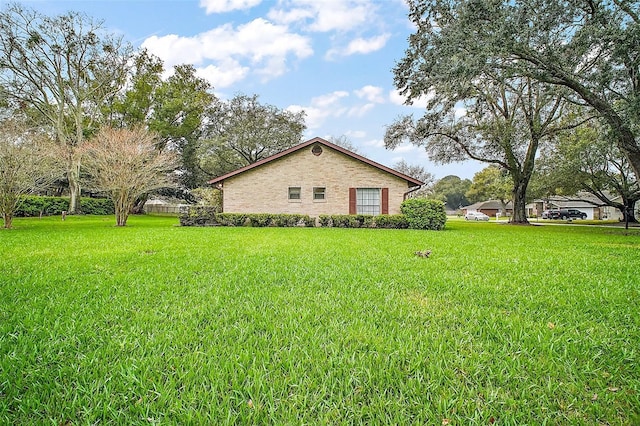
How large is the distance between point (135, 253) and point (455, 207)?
3460 inches

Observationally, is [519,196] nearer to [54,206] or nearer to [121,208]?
[121,208]

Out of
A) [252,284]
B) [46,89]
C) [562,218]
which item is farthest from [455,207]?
[252,284]

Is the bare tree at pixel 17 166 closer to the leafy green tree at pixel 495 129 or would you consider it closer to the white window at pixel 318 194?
the white window at pixel 318 194

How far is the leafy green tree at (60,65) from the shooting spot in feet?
72.2

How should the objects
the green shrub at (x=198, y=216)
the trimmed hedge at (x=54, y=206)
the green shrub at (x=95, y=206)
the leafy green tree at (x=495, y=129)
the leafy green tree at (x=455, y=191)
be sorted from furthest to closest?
the leafy green tree at (x=455, y=191), the green shrub at (x=95, y=206), the trimmed hedge at (x=54, y=206), the leafy green tree at (x=495, y=129), the green shrub at (x=198, y=216)

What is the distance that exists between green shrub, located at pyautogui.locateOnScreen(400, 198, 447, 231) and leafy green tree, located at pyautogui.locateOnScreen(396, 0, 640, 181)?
5.63 meters

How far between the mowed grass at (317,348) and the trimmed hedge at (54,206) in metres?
20.4

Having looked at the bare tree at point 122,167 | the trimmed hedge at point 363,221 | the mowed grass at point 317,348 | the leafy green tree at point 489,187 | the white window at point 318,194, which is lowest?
the mowed grass at point 317,348

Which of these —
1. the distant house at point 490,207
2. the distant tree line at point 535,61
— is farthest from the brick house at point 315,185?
the distant house at point 490,207

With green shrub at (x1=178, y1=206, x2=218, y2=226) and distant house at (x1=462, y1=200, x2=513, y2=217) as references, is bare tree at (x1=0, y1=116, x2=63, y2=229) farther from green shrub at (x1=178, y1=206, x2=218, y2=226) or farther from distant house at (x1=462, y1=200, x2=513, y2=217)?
distant house at (x1=462, y1=200, x2=513, y2=217)

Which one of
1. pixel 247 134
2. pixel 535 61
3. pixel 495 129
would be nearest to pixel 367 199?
pixel 535 61

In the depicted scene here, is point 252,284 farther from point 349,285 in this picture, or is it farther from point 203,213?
point 203,213

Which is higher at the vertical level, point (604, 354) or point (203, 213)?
point (203, 213)

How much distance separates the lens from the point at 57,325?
289 centimetres
